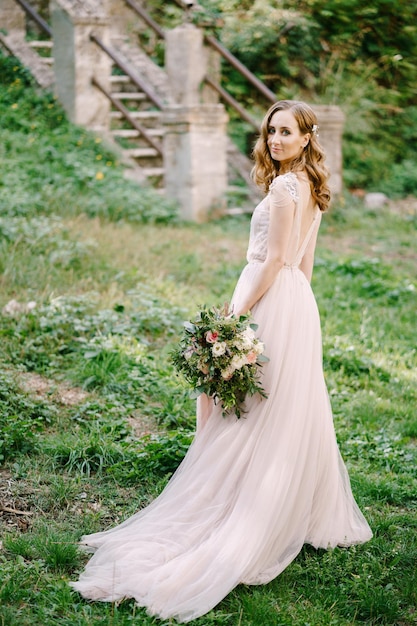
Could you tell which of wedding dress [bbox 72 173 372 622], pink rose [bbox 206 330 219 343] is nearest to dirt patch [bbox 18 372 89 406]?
wedding dress [bbox 72 173 372 622]

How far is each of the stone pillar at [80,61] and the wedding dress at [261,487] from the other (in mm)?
8672

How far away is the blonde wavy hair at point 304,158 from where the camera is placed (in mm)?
3793

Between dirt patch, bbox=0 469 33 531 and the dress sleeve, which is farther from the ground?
the dress sleeve

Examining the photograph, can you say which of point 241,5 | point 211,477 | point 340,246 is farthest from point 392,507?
point 241,5

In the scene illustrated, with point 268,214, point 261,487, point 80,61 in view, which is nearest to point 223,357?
point 261,487

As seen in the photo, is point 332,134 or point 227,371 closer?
point 227,371

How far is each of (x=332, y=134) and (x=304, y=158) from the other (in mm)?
8429

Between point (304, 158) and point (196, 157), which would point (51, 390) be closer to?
point (304, 158)

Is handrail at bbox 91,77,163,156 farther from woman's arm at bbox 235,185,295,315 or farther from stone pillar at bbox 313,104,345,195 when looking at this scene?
woman's arm at bbox 235,185,295,315

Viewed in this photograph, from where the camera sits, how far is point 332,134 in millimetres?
11953

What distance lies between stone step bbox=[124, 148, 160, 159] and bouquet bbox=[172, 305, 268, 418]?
8.50 m

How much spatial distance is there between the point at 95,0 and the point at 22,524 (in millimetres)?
10587

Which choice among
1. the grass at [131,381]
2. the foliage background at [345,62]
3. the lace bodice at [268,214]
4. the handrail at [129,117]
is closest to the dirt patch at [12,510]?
the grass at [131,381]

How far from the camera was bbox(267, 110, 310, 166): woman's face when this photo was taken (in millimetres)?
3771
